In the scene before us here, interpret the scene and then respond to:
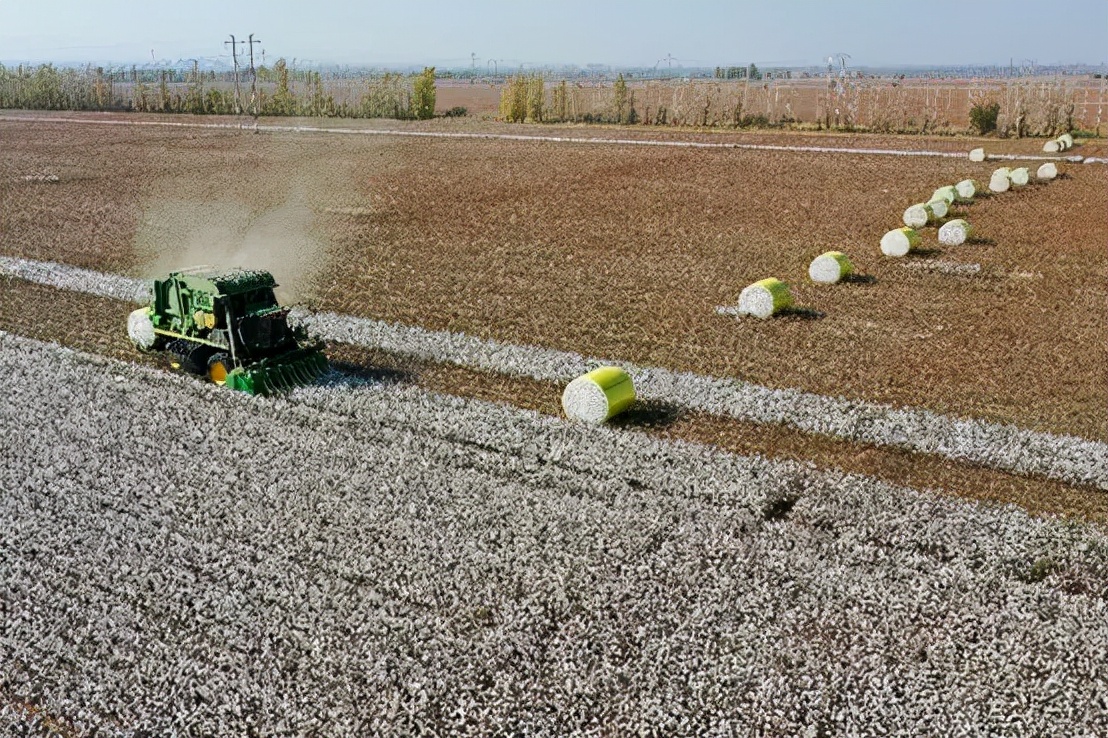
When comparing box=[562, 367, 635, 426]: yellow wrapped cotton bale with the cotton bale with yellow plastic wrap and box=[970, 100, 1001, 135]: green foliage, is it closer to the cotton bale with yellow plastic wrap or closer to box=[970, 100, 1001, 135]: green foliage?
the cotton bale with yellow plastic wrap

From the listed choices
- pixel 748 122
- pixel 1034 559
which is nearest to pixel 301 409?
pixel 1034 559

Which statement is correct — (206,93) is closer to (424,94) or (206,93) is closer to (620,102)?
(424,94)

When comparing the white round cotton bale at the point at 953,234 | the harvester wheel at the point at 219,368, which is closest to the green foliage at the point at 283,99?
the white round cotton bale at the point at 953,234

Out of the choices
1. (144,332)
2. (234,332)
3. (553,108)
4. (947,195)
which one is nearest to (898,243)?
(947,195)

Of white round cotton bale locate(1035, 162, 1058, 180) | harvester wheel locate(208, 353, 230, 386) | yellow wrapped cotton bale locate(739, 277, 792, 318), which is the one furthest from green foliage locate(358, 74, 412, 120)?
harvester wheel locate(208, 353, 230, 386)

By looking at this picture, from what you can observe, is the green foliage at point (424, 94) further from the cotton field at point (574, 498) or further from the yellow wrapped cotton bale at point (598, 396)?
the yellow wrapped cotton bale at point (598, 396)
